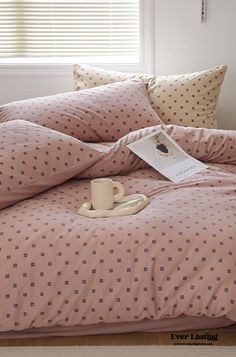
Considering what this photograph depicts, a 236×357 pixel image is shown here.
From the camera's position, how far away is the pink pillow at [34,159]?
71.9 inches

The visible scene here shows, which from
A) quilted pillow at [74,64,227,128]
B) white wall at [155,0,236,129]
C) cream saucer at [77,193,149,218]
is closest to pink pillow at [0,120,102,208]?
cream saucer at [77,193,149,218]

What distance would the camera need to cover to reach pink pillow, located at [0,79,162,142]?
237 centimetres

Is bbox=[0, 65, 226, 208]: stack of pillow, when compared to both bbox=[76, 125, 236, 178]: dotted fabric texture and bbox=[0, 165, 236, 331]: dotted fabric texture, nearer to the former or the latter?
bbox=[76, 125, 236, 178]: dotted fabric texture

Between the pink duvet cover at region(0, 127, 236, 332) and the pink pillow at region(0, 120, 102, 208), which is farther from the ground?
the pink pillow at region(0, 120, 102, 208)

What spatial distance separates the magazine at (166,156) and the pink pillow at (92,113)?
10.5 inches

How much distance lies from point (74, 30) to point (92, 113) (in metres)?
0.93

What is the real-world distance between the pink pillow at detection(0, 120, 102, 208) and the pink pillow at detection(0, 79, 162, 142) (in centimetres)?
30

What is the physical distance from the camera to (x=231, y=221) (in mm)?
1695

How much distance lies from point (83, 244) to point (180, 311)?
355 mm

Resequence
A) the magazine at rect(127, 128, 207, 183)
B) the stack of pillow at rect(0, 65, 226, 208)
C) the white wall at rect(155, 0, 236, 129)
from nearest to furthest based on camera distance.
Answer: the stack of pillow at rect(0, 65, 226, 208)
the magazine at rect(127, 128, 207, 183)
the white wall at rect(155, 0, 236, 129)

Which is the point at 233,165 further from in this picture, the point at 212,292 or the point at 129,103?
the point at 212,292

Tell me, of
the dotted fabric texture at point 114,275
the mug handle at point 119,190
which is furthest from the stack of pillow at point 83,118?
the dotted fabric texture at point 114,275

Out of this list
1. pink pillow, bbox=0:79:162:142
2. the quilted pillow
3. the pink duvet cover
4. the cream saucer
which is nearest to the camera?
the pink duvet cover

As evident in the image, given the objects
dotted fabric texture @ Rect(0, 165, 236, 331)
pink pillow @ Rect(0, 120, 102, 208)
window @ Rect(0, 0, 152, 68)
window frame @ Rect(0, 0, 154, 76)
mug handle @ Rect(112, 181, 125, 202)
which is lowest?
dotted fabric texture @ Rect(0, 165, 236, 331)
